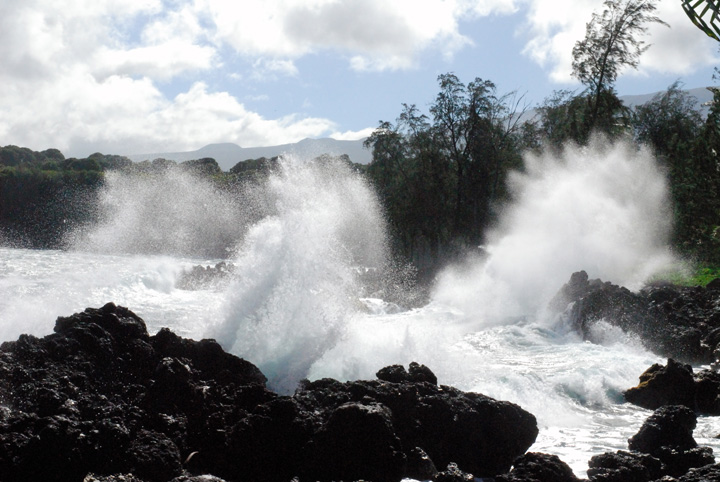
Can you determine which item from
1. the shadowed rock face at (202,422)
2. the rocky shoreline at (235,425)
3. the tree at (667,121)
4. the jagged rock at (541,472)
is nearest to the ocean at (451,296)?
the rocky shoreline at (235,425)

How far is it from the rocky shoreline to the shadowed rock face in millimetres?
15

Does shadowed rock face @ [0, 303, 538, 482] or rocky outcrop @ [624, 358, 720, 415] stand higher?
shadowed rock face @ [0, 303, 538, 482]

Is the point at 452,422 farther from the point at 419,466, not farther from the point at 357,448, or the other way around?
the point at 357,448

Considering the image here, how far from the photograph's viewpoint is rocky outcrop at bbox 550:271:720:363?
55.6ft

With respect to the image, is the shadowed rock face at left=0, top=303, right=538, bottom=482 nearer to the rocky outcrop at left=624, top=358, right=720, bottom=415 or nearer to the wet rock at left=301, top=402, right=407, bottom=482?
the wet rock at left=301, top=402, right=407, bottom=482

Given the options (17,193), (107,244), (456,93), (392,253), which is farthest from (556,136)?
(17,193)

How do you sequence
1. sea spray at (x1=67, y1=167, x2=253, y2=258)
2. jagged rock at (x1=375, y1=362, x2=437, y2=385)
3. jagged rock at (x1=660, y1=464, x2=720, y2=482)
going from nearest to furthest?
jagged rock at (x1=660, y1=464, x2=720, y2=482), jagged rock at (x1=375, y1=362, x2=437, y2=385), sea spray at (x1=67, y1=167, x2=253, y2=258)

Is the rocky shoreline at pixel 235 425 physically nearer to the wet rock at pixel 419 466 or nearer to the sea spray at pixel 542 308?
the wet rock at pixel 419 466

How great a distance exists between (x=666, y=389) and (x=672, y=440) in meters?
3.56

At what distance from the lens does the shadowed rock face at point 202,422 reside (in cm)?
693

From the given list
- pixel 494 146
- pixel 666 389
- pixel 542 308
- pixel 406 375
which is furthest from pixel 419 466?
pixel 494 146

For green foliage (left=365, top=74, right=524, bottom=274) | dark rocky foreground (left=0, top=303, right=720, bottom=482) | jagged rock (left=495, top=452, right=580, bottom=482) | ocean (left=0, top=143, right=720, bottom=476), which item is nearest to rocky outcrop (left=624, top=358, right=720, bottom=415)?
ocean (left=0, top=143, right=720, bottom=476)

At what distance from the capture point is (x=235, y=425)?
787 cm

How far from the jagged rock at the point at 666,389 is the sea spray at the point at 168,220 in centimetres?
5240
